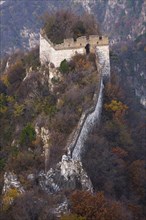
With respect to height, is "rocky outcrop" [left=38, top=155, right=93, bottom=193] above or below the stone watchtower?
below

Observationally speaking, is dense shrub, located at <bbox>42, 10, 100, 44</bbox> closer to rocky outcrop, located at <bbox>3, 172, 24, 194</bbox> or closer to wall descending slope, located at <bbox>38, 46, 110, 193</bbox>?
wall descending slope, located at <bbox>38, 46, 110, 193</bbox>

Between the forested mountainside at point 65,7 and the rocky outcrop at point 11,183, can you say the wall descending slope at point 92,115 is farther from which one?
the forested mountainside at point 65,7

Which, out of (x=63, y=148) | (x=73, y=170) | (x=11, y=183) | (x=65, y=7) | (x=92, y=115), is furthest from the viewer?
(x=65, y=7)

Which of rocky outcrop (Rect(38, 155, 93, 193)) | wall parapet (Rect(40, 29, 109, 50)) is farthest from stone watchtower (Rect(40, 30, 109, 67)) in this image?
rocky outcrop (Rect(38, 155, 93, 193))

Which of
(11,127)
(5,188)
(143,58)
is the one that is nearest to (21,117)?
(11,127)

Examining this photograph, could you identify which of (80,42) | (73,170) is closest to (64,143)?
(73,170)

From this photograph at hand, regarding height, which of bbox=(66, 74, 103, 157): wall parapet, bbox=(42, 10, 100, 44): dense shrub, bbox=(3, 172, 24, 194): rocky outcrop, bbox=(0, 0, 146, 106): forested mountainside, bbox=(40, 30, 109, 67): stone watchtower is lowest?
bbox=(3, 172, 24, 194): rocky outcrop

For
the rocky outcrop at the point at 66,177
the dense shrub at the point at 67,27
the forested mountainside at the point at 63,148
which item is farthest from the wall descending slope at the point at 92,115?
the dense shrub at the point at 67,27

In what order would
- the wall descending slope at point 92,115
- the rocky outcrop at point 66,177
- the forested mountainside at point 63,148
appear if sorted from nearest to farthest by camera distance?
the forested mountainside at point 63,148
the rocky outcrop at point 66,177
the wall descending slope at point 92,115

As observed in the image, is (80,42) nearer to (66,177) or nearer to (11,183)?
(66,177)

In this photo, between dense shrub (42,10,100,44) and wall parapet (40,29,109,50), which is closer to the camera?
wall parapet (40,29,109,50)

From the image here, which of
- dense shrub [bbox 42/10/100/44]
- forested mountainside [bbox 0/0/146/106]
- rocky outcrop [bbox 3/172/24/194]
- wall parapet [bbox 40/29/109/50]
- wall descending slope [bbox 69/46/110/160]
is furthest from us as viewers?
forested mountainside [bbox 0/0/146/106]
